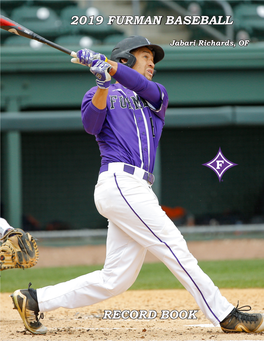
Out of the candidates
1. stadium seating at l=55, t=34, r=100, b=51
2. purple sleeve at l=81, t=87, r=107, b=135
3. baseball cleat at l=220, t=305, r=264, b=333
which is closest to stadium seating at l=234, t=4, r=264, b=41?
stadium seating at l=55, t=34, r=100, b=51

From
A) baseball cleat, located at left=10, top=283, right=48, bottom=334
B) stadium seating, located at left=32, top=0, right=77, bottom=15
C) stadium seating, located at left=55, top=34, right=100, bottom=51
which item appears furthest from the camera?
stadium seating, located at left=32, top=0, right=77, bottom=15

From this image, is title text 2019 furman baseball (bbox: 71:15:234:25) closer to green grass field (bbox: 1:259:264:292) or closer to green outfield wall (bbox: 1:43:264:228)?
green outfield wall (bbox: 1:43:264:228)

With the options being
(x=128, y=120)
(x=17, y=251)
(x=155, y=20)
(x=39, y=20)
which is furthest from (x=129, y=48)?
(x=39, y=20)

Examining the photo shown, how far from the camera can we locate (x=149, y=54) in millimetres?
3162

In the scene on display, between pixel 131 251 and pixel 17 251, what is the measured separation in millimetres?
675

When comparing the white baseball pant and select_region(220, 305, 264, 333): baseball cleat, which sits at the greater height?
the white baseball pant

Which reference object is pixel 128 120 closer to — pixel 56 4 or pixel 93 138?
pixel 93 138

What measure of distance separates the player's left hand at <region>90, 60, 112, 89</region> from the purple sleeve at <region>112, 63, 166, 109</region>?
9cm

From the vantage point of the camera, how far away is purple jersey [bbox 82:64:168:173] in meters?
2.80

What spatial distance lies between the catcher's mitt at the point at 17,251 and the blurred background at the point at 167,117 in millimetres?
5515

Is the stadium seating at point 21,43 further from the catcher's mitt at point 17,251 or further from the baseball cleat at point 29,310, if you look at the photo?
the baseball cleat at point 29,310

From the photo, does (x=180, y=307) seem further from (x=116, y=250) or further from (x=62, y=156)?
(x=62, y=156)

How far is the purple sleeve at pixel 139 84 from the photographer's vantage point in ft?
9.02

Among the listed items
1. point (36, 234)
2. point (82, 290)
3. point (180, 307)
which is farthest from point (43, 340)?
point (36, 234)
